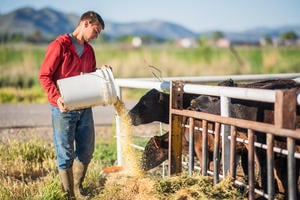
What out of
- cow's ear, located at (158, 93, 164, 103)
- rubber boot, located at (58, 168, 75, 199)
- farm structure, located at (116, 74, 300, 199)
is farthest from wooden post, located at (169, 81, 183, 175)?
rubber boot, located at (58, 168, 75, 199)

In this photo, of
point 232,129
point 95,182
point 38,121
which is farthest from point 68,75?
point 38,121

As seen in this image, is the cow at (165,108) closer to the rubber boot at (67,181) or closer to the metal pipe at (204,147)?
the metal pipe at (204,147)

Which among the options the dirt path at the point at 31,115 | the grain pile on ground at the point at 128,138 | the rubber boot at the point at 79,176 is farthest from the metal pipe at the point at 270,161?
the dirt path at the point at 31,115

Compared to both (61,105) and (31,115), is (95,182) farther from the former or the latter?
(31,115)

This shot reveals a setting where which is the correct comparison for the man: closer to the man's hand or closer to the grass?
the man's hand

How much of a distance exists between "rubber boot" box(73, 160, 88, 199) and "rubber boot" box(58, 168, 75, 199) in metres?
0.26

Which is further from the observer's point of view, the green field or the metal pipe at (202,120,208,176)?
the green field

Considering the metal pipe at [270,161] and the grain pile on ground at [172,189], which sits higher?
the metal pipe at [270,161]

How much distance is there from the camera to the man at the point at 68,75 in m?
4.62

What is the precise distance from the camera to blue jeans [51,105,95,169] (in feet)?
15.5

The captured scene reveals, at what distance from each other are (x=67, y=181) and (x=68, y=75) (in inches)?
39.6

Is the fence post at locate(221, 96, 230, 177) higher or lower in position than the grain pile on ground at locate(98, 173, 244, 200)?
higher

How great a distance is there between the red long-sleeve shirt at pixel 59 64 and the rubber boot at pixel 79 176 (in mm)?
801

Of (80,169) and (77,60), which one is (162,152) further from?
(77,60)
